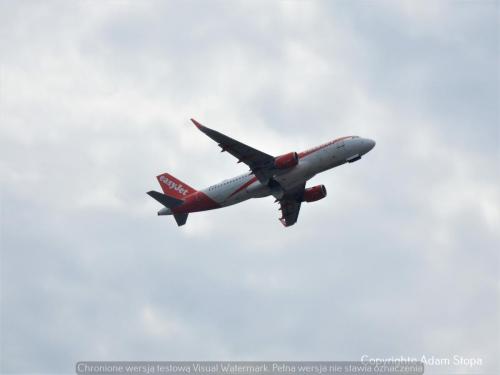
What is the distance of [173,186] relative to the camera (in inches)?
3231

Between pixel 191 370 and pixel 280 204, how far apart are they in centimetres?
2993

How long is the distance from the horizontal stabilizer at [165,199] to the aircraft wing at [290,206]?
1239cm

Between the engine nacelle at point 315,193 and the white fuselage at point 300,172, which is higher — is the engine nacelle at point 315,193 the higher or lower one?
the higher one

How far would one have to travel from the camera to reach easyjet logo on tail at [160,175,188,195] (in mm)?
81244

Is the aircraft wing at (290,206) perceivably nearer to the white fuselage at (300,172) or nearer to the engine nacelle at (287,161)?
the white fuselage at (300,172)

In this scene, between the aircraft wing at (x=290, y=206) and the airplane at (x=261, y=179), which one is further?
the aircraft wing at (x=290, y=206)

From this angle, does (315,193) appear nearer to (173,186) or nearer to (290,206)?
(290,206)

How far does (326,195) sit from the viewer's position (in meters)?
83.1

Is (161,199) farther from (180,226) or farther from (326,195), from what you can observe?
(326,195)

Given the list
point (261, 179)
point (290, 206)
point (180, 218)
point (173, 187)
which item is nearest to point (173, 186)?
point (173, 187)

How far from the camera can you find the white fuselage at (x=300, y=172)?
7281cm

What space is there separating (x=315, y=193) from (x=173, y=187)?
16.5 m

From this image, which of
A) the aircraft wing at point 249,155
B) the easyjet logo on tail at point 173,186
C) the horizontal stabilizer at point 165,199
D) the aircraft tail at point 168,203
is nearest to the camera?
the aircraft wing at point 249,155

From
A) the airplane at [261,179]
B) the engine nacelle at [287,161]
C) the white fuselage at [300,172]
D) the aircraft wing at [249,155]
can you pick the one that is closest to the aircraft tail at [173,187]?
the airplane at [261,179]
